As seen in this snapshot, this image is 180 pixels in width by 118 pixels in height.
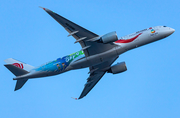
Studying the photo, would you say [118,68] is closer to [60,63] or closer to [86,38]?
[86,38]

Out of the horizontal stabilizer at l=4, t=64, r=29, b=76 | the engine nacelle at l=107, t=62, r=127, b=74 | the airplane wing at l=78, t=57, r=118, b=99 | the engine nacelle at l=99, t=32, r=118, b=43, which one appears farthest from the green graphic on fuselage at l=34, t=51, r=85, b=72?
the engine nacelle at l=107, t=62, r=127, b=74

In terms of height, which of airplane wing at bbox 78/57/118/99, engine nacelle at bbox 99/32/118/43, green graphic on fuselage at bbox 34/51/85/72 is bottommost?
airplane wing at bbox 78/57/118/99

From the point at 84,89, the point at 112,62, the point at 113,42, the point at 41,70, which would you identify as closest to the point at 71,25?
the point at 113,42

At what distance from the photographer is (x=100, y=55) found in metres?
44.3

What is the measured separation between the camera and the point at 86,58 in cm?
4438

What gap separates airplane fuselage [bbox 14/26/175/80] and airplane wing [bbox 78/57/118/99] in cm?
476

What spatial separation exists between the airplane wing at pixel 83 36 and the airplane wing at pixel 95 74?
20.2 ft

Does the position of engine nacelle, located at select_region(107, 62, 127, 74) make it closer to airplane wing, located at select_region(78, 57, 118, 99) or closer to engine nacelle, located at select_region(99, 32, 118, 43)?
airplane wing, located at select_region(78, 57, 118, 99)

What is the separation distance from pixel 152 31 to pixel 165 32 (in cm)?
242

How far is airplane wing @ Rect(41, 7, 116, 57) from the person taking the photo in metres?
Result: 38.6

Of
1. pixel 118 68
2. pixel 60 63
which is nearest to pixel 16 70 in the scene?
pixel 60 63

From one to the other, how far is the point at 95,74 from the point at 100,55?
9.18m

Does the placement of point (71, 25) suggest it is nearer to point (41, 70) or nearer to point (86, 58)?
point (86, 58)

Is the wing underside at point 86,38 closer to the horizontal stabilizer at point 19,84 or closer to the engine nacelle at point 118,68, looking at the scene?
the engine nacelle at point 118,68
